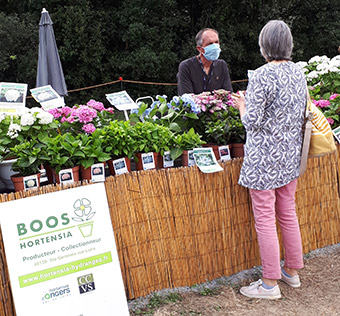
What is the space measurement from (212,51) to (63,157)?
69.1 inches

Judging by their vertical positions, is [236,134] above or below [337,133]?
above

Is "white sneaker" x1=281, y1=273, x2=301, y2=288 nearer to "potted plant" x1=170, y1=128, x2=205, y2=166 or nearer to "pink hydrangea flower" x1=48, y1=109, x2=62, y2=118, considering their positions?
"potted plant" x1=170, y1=128, x2=205, y2=166

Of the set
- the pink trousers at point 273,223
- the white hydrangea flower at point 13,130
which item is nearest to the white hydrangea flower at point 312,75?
the pink trousers at point 273,223

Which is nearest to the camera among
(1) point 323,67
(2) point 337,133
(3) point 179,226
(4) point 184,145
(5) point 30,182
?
(5) point 30,182

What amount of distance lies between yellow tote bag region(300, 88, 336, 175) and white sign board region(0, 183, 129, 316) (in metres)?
1.17

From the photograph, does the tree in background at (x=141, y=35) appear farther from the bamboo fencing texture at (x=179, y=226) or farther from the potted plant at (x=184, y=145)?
the bamboo fencing texture at (x=179, y=226)

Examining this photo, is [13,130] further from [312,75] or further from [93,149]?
[312,75]

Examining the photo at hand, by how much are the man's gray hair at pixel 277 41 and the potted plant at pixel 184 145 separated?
2.20 ft

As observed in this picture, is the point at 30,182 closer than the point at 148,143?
Yes

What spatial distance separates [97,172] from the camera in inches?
104

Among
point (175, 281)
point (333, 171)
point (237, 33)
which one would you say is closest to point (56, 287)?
point (175, 281)

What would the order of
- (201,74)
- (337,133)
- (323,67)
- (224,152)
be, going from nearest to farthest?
(224,152), (337,133), (323,67), (201,74)


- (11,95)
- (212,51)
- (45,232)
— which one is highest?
(212,51)

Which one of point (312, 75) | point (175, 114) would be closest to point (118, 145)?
point (175, 114)
